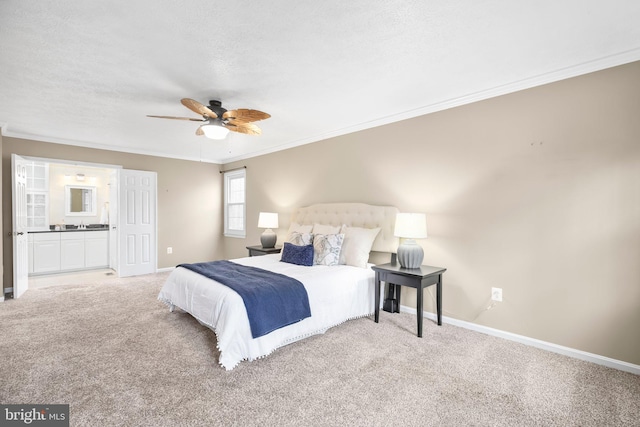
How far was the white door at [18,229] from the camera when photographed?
14.1 feet

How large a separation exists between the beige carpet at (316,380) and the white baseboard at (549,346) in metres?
0.08

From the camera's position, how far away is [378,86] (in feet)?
9.61

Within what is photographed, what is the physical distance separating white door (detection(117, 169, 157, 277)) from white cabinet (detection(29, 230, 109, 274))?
1414 mm

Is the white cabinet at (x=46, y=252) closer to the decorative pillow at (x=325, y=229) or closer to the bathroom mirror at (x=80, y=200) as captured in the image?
the bathroom mirror at (x=80, y=200)

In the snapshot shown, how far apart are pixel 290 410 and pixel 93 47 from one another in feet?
9.56

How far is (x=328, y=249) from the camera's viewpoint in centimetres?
365

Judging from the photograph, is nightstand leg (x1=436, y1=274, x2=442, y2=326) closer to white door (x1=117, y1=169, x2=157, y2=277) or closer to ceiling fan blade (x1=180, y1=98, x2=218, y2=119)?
ceiling fan blade (x1=180, y1=98, x2=218, y2=119)

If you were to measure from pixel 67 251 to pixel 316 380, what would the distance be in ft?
21.0

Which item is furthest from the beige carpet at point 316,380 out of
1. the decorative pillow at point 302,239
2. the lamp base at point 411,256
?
the decorative pillow at point 302,239

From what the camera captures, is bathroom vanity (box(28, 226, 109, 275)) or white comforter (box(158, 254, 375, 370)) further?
bathroom vanity (box(28, 226, 109, 275))

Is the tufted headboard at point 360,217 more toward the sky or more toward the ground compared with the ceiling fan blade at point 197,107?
more toward the ground

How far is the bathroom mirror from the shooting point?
21.7 feet

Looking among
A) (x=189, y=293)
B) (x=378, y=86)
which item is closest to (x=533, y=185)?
(x=378, y=86)

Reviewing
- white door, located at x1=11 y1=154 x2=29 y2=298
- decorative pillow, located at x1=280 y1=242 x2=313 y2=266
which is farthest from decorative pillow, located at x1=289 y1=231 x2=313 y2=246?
white door, located at x1=11 y1=154 x2=29 y2=298
